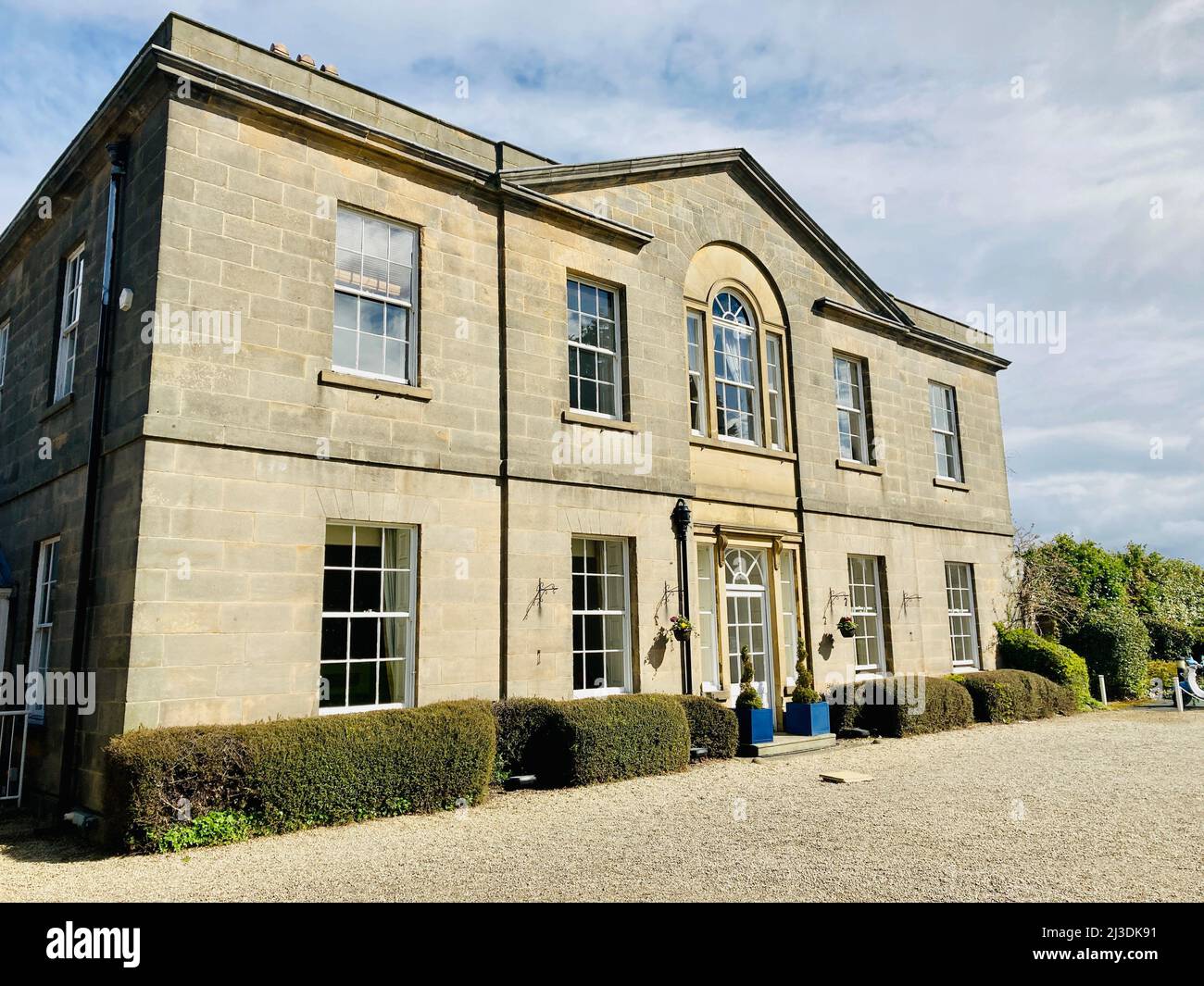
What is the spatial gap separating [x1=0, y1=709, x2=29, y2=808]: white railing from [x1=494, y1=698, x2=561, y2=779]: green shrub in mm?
5915

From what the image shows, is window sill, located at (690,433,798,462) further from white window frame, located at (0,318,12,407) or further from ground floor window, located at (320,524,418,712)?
white window frame, located at (0,318,12,407)

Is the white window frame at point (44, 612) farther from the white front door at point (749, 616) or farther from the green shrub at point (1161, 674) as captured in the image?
the green shrub at point (1161, 674)

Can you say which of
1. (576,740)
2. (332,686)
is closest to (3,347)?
(332,686)

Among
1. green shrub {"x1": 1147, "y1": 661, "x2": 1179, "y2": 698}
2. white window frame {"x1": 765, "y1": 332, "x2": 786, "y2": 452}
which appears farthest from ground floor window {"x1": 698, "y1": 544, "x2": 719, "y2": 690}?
green shrub {"x1": 1147, "y1": 661, "x2": 1179, "y2": 698}

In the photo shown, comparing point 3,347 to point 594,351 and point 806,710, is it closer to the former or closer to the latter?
point 594,351

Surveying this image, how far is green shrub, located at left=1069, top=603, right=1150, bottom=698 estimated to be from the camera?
65.8 ft

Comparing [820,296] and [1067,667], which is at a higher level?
[820,296]

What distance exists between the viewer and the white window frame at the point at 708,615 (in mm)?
13742

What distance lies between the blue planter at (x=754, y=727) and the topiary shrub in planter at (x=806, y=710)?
1.10 metres

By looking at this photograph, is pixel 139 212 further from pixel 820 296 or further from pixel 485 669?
pixel 820 296

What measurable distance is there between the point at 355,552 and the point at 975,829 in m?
7.24

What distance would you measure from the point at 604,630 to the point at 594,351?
431cm

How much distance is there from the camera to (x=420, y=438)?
10805mm
